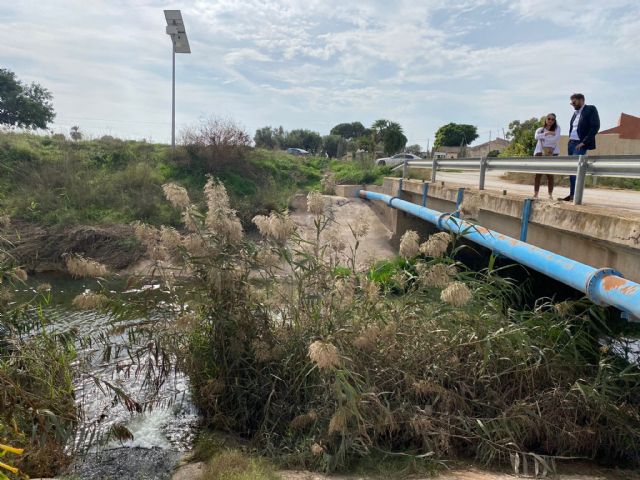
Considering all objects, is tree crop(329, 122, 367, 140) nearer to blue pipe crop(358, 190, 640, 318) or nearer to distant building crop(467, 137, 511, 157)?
distant building crop(467, 137, 511, 157)

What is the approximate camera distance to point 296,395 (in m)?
5.09

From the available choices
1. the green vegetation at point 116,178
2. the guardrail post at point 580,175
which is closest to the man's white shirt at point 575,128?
the guardrail post at point 580,175

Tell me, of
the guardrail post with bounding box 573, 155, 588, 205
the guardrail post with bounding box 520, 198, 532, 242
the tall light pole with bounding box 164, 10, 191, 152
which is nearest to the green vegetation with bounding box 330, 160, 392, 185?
the tall light pole with bounding box 164, 10, 191, 152

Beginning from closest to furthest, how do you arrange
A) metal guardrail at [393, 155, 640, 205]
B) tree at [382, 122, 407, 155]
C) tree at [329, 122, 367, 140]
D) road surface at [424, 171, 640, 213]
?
metal guardrail at [393, 155, 640, 205] < road surface at [424, 171, 640, 213] < tree at [382, 122, 407, 155] < tree at [329, 122, 367, 140]

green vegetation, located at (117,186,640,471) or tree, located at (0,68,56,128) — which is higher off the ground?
tree, located at (0,68,56,128)

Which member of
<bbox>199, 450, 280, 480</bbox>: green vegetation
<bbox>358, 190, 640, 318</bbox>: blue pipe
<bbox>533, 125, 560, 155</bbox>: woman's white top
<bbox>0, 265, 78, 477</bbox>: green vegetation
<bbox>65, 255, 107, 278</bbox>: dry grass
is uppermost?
<bbox>533, 125, 560, 155</bbox>: woman's white top

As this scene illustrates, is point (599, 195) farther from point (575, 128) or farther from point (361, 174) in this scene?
point (361, 174)

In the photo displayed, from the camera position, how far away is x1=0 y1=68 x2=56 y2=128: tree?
35.2 m

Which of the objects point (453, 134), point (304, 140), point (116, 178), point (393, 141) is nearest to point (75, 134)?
point (116, 178)

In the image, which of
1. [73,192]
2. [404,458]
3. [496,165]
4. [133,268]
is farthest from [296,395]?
[73,192]

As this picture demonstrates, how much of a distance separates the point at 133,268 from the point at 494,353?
12.5 meters

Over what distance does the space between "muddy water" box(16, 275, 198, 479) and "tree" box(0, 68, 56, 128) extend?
3669 cm

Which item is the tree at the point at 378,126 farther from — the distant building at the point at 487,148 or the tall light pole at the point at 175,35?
the tall light pole at the point at 175,35

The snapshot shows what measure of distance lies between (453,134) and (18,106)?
5395 cm
